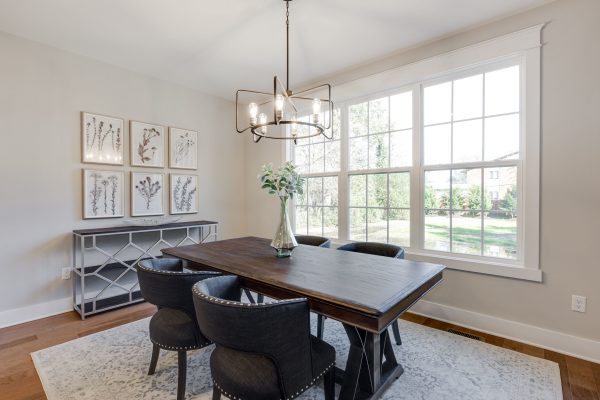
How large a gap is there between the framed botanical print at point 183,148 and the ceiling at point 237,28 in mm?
828

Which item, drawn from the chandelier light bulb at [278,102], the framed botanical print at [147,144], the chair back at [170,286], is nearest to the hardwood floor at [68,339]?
the chair back at [170,286]

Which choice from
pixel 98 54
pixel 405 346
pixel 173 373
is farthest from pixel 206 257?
pixel 98 54

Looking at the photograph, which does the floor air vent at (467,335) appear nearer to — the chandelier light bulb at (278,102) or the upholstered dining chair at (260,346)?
the upholstered dining chair at (260,346)

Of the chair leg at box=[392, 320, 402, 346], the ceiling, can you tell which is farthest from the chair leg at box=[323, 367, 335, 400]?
the ceiling

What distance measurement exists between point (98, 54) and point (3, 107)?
1.01 metres

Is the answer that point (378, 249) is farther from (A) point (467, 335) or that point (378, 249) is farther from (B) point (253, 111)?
(B) point (253, 111)

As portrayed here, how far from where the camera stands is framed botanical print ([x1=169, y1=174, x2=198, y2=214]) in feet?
12.6

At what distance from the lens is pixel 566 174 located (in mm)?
2193

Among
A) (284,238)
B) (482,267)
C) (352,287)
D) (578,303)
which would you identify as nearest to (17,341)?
(284,238)

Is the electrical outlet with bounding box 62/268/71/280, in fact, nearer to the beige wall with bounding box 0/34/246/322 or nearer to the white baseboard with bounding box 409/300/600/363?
the beige wall with bounding box 0/34/246/322

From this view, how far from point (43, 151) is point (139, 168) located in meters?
0.89

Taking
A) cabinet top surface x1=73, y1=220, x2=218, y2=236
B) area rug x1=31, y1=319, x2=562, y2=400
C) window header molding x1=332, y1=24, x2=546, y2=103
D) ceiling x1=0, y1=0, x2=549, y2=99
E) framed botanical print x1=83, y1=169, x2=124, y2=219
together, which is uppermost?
ceiling x1=0, y1=0, x2=549, y2=99

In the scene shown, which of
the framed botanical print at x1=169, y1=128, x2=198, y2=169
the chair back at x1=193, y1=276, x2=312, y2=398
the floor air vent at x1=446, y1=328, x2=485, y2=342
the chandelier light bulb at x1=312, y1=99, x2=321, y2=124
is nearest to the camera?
the chair back at x1=193, y1=276, x2=312, y2=398

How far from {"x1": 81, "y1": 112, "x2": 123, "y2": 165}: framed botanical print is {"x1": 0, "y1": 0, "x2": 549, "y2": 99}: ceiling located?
2.23ft
